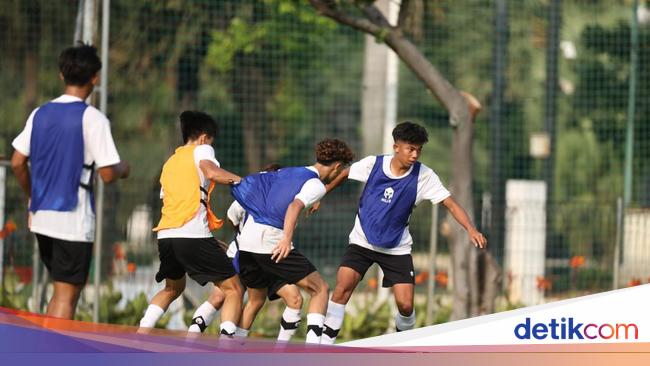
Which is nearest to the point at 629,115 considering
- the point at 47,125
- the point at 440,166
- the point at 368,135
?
the point at 368,135

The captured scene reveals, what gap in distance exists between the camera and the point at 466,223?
9648 mm

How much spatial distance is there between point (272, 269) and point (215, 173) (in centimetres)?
85

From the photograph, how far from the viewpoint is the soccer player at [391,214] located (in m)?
9.88

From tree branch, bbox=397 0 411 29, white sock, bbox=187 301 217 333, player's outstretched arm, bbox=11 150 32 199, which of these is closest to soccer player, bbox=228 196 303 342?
white sock, bbox=187 301 217 333

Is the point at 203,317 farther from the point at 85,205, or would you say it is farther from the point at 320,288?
the point at 85,205

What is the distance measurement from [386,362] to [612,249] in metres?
9.37

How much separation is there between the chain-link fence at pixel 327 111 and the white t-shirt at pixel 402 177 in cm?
435

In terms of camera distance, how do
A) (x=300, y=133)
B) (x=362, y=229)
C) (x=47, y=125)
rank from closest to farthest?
(x=47, y=125)
(x=362, y=229)
(x=300, y=133)

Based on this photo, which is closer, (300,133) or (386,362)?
(386,362)

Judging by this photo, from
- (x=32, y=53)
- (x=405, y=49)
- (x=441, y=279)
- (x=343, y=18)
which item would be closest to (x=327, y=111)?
(x=32, y=53)

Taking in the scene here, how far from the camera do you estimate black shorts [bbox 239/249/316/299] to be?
9.41m

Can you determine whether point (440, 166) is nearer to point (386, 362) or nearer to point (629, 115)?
point (629, 115)

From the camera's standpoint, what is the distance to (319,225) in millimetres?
15594

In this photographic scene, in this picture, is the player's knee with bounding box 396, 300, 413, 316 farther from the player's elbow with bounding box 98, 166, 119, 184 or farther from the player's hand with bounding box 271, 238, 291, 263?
the player's elbow with bounding box 98, 166, 119, 184
